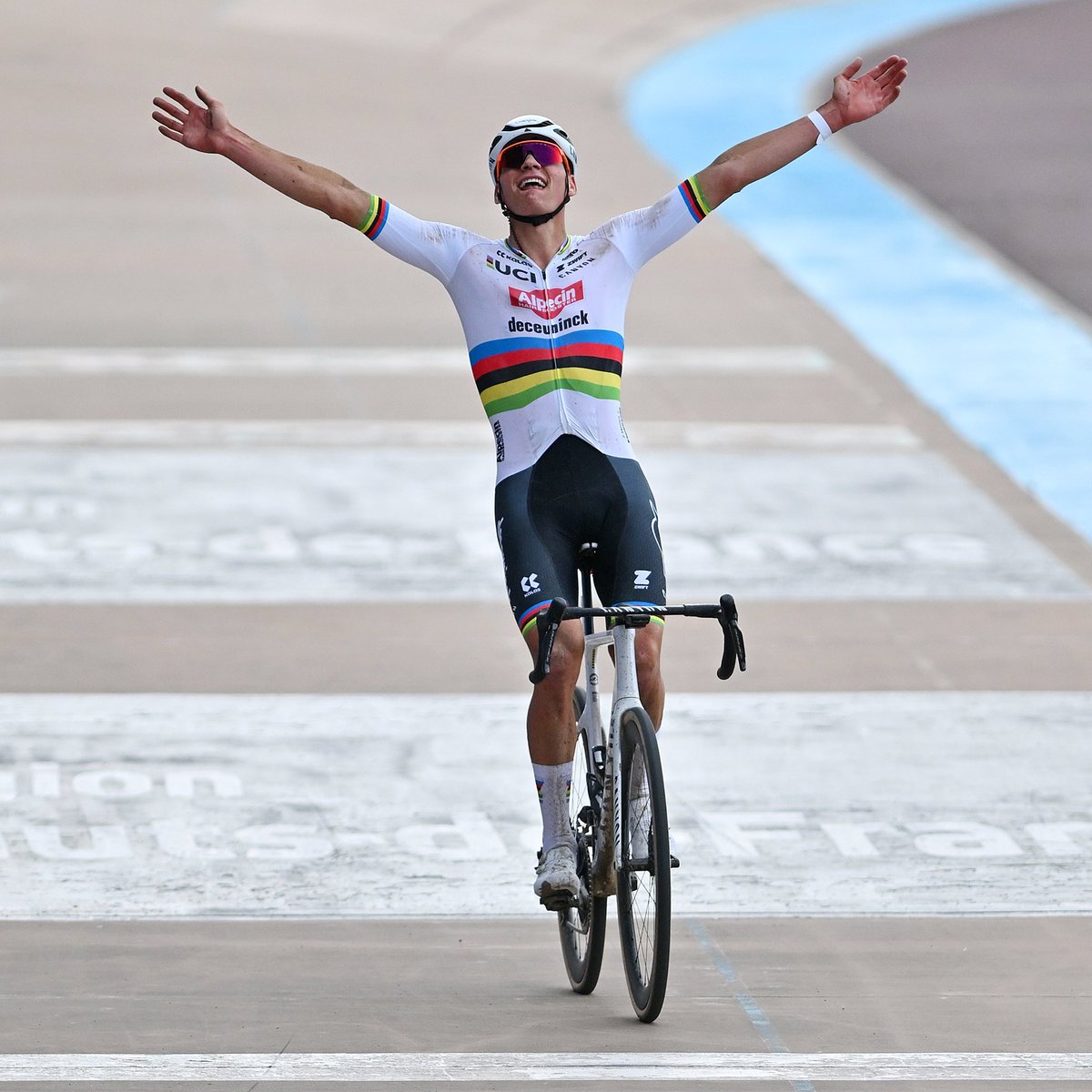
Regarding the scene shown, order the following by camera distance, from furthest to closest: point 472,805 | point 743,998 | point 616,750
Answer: point 472,805, point 743,998, point 616,750

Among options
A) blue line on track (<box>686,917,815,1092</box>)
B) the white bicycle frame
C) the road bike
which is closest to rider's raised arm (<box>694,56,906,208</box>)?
the road bike

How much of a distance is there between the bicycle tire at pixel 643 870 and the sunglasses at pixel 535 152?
1.51 metres

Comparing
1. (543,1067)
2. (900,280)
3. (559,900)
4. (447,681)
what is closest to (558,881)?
(559,900)

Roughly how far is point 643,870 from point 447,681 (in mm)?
3588

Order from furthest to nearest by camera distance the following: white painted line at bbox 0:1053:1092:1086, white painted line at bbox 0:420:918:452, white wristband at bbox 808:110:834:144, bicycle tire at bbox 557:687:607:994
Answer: white painted line at bbox 0:420:918:452, white wristband at bbox 808:110:834:144, bicycle tire at bbox 557:687:607:994, white painted line at bbox 0:1053:1092:1086

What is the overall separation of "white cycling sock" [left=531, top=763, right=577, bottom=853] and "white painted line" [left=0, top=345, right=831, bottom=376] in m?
8.65

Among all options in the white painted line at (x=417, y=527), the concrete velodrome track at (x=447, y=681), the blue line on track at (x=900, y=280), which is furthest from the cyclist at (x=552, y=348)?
the blue line on track at (x=900, y=280)

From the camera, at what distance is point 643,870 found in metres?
4.98

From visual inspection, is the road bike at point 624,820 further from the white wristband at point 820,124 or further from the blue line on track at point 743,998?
the white wristband at point 820,124

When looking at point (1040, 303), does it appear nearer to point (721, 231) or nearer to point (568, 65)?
point (721, 231)

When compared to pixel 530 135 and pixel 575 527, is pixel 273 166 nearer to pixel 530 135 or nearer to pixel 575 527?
pixel 530 135

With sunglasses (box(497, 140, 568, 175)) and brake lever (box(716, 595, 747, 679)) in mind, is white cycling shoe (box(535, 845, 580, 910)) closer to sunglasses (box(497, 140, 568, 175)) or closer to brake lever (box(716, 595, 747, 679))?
brake lever (box(716, 595, 747, 679))

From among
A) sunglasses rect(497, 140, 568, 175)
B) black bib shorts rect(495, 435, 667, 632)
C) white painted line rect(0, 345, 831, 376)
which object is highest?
white painted line rect(0, 345, 831, 376)

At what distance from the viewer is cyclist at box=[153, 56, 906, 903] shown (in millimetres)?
5320
